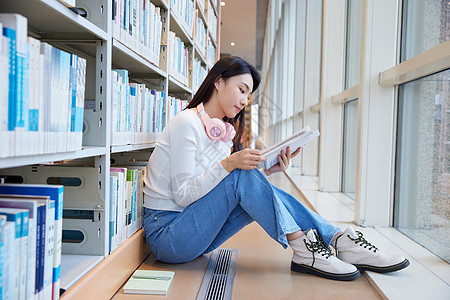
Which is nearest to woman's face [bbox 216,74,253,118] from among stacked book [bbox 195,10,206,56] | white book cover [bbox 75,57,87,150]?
white book cover [bbox 75,57,87,150]

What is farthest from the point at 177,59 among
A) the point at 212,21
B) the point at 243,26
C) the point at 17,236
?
the point at 243,26

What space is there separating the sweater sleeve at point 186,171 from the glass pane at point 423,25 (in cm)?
102

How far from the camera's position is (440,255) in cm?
157

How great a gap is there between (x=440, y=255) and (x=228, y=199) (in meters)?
0.88

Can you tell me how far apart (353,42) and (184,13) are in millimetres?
1300

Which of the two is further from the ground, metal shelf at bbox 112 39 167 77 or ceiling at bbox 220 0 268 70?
ceiling at bbox 220 0 268 70

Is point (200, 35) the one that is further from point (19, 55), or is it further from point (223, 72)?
point (19, 55)

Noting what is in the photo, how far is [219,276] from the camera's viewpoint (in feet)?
5.11

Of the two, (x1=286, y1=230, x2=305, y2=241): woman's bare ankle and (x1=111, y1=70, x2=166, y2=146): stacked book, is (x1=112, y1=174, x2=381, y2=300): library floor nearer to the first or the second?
(x1=286, y1=230, x2=305, y2=241): woman's bare ankle

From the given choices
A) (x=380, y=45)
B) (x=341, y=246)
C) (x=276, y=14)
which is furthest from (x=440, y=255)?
(x=276, y=14)

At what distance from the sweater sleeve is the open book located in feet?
0.68

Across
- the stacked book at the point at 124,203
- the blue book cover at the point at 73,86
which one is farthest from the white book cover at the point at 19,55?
the stacked book at the point at 124,203

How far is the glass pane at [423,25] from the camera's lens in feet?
4.99

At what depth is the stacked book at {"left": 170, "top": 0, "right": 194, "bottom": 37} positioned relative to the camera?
8.19 feet
